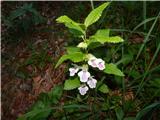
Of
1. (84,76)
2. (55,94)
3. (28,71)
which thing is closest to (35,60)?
(28,71)

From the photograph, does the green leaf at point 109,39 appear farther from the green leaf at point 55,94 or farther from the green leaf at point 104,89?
the green leaf at point 55,94

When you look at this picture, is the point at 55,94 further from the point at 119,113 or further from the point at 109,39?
the point at 109,39

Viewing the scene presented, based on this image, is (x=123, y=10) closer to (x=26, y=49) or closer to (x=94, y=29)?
(x=94, y=29)

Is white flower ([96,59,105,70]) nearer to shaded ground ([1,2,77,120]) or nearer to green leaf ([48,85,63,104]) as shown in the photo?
green leaf ([48,85,63,104])

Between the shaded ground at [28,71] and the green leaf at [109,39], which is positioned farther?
the shaded ground at [28,71]

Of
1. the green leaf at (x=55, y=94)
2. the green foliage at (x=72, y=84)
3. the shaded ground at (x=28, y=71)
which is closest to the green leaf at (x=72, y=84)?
the green foliage at (x=72, y=84)

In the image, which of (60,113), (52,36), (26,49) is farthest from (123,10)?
(60,113)

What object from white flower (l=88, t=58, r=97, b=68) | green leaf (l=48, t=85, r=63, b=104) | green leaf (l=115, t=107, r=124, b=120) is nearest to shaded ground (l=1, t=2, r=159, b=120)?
green leaf (l=48, t=85, r=63, b=104)

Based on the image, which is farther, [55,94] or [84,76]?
[55,94]
